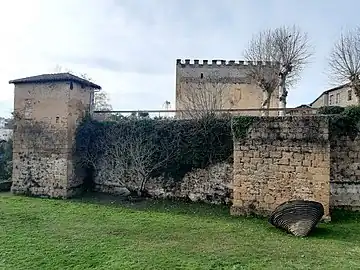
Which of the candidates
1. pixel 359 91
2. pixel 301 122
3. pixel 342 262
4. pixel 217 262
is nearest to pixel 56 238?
pixel 217 262

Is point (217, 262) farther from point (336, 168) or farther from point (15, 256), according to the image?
point (336, 168)

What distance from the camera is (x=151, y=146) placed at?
54.0ft

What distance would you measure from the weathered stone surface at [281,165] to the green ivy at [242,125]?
0.59 feet

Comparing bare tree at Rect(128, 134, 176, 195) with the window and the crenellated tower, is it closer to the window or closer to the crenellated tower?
the window

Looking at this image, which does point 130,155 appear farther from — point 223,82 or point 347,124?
point 223,82

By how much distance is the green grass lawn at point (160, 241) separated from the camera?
25.8 ft

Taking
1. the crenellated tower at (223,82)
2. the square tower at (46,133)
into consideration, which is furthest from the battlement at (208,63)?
the square tower at (46,133)

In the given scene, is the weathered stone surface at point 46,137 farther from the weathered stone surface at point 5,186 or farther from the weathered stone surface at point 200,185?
the weathered stone surface at point 200,185

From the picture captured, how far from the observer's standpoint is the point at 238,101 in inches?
1066

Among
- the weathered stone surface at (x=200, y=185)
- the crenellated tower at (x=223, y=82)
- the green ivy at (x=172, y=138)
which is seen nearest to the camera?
the weathered stone surface at (x=200, y=185)

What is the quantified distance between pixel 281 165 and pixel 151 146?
6.27 meters

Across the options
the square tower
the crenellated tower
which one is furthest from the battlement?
the square tower

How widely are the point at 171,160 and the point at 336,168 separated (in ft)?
22.2

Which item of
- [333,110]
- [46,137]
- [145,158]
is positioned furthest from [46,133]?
[333,110]
